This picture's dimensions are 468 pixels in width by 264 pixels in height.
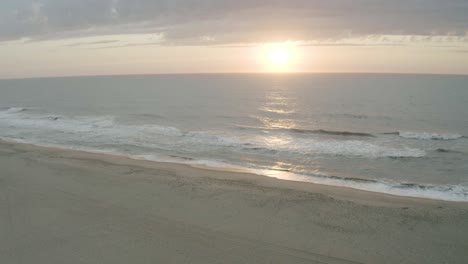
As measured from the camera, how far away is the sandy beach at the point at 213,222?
6.91 meters

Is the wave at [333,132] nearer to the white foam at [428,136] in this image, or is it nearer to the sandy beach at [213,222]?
the white foam at [428,136]

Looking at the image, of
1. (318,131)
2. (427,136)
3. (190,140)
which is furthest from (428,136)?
(190,140)

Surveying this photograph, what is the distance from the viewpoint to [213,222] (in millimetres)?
8406

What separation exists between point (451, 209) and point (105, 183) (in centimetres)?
1116


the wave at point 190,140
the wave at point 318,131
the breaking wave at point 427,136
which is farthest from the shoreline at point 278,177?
the breaking wave at point 427,136

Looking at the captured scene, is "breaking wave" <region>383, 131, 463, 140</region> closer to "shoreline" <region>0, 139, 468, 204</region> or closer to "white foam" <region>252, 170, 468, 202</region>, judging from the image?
"white foam" <region>252, 170, 468, 202</region>

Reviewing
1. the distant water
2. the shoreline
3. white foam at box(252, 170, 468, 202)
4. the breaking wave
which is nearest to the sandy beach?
the shoreline

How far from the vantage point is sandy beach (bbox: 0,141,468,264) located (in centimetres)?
691

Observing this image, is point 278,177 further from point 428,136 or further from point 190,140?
point 428,136

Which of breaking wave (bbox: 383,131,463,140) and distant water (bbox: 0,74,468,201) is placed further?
breaking wave (bbox: 383,131,463,140)

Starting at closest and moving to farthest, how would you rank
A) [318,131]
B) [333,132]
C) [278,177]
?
1. [278,177]
2. [333,132]
3. [318,131]

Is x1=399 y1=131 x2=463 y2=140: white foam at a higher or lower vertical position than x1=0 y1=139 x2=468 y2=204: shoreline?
higher

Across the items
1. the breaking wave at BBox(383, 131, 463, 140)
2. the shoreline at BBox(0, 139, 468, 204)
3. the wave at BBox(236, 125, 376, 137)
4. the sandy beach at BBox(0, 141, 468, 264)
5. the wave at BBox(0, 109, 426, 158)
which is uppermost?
the breaking wave at BBox(383, 131, 463, 140)

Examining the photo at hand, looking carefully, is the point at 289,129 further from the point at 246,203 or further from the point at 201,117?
the point at 246,203
